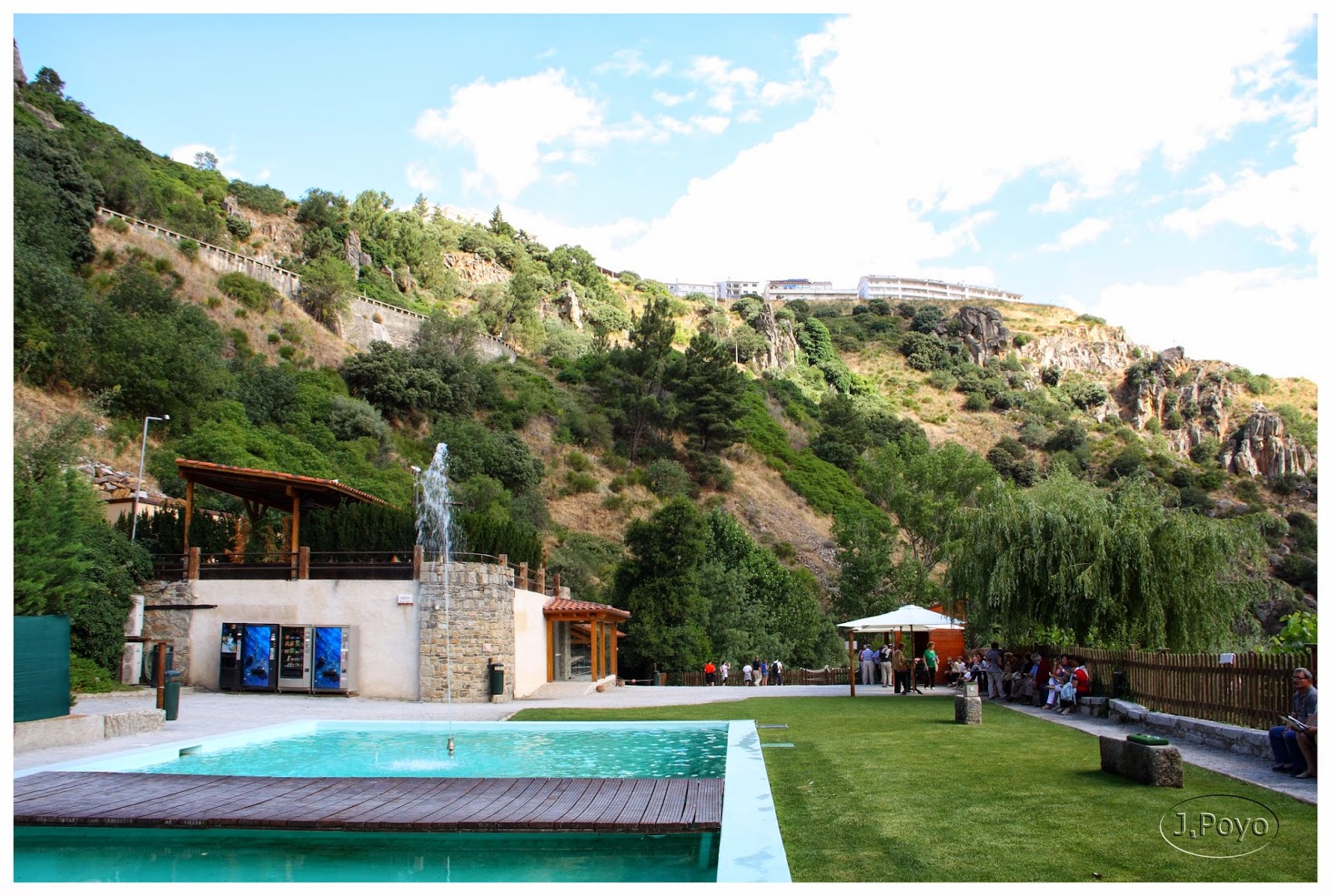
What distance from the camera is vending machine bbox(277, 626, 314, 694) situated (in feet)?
65.2

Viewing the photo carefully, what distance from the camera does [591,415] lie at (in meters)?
52.8

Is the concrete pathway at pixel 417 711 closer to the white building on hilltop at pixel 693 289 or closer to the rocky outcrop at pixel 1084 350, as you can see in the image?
the rocky outcrop at pixel 1084 350

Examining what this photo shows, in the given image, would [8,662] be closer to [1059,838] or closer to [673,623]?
[1059,838]

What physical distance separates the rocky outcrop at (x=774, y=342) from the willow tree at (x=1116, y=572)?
65.4 m

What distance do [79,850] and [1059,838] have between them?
632 cm

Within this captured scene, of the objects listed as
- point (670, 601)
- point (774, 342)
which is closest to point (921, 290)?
point (774, 342)

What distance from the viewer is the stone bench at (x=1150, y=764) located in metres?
7.19

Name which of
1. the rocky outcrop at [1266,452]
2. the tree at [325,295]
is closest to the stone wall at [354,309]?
the tree at [325,295]

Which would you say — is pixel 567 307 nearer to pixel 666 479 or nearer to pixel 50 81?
pixel 666 479

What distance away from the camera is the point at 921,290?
139m

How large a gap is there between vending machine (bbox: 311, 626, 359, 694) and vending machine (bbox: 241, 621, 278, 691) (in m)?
0.91

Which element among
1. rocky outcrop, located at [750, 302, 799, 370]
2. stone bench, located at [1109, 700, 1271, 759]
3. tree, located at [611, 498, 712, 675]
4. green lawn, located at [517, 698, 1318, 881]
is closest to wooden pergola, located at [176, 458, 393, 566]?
tree, located at [611, 498, 712, 675]

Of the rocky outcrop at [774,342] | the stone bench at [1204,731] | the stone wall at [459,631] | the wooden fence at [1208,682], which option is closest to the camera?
the stone bench at [1204,731]

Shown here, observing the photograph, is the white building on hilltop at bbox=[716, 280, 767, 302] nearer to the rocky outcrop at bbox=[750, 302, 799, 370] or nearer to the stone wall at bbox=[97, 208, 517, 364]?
the rocky outcrop at bbox=[750, 302, 799, 370]
